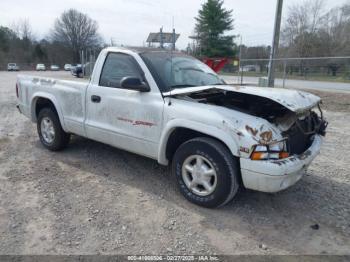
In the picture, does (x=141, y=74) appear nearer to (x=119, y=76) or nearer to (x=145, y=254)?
(x=119, y=76)

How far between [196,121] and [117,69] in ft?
5.21

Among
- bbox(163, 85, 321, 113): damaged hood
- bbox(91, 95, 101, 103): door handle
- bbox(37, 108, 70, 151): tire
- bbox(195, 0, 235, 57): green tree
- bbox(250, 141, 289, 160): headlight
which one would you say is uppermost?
bbox(195, 0, 235, 57): green tree

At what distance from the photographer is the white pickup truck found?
293 cm

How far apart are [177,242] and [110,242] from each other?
629 millimetres

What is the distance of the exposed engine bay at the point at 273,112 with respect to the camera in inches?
128

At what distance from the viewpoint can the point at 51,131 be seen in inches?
204

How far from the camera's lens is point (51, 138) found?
5199mm

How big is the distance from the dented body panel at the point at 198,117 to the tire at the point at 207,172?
4.6 inches

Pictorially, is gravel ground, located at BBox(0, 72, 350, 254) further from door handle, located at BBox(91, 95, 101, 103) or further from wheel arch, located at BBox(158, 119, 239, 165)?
door handle, located at BBox(91, 95, 101, 103)

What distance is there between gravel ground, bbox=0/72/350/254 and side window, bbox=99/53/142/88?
1329 millimetres

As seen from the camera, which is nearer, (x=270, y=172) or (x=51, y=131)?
(x=270, y=172)

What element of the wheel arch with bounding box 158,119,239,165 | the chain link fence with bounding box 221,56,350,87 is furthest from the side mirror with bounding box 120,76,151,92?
the chain link fence with bounding box 221,56,350,87

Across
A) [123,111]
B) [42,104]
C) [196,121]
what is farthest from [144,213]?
[42,104]

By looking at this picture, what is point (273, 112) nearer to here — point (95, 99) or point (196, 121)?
point (196, 121)
